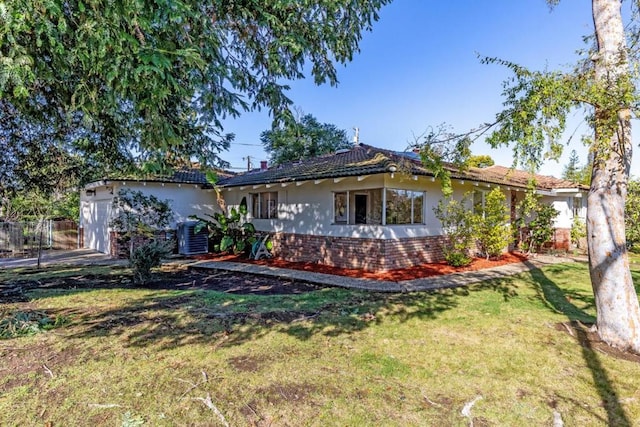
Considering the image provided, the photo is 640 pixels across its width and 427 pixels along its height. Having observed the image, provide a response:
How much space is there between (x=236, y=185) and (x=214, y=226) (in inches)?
84.9

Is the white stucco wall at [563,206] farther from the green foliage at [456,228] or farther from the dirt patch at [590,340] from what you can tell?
the dirt patch at [590,340]

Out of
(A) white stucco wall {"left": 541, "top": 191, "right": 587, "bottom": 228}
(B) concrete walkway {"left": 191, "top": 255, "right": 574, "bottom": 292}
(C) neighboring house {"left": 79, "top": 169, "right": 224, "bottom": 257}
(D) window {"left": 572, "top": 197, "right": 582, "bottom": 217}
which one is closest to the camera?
(B) concrete walkway {"left": 191, "top": 255, "right": 574, "bottom": 292}

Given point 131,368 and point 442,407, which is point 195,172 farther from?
point 442,407

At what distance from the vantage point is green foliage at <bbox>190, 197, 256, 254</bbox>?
14.9m

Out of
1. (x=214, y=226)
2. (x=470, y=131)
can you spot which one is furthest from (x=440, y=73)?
(x=214, y=226)

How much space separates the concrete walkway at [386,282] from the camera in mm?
8901

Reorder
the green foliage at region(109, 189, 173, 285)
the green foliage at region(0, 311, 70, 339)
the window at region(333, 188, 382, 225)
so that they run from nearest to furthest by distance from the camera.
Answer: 1. the green foliage at region(0, 311, 70, 339)
2. the window at region(333, 188, 382, 225)
3. the green foliage at region(109, 189, 173, 285)

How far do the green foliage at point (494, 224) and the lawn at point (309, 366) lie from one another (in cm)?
548

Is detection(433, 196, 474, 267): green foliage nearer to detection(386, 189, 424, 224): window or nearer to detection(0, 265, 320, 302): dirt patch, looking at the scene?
detection(386, 189, 424, 224): window

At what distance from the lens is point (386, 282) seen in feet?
30.8

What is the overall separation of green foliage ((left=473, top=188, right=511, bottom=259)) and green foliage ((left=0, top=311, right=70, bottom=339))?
11592mm

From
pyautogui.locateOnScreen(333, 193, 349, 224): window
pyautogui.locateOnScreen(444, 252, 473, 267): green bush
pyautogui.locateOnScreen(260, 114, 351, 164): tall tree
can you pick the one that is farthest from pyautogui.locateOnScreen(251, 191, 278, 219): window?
pyautogui.locateOnScreen(260, 114, 351, 164): tall tree

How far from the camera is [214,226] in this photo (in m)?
16.0

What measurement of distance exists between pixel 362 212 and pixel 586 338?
24.4 ft
